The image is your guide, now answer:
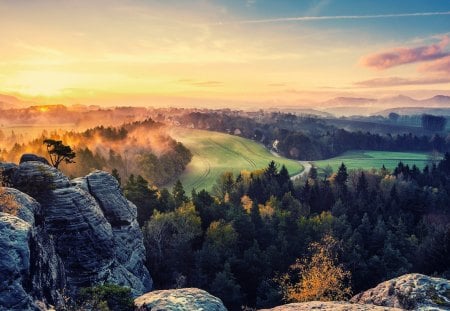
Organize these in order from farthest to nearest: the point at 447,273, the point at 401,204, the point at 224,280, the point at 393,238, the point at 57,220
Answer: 1. the point at 401,204
2. the point at 393,238
3. the point at 447,273
4. the point at 224,280
5. the point at 57,220

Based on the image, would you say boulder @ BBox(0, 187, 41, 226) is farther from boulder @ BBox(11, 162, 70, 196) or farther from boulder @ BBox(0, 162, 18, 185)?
boulder @ BBox(0, 162, 18, 185)

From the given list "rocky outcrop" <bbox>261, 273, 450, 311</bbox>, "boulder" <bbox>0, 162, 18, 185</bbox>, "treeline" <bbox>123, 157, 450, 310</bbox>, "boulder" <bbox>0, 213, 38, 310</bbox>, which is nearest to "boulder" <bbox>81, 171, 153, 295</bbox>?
"treeline" <bbox>123, 157, 450, 310</bbox>

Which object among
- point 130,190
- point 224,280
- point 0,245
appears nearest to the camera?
point 0,245

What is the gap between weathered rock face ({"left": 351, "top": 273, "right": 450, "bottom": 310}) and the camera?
23172 millimetres

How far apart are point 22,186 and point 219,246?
37601 mm

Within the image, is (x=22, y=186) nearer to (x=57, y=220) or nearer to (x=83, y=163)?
(x=57, y=220)

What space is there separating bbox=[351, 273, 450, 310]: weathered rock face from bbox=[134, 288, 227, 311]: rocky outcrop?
1114 centimetres

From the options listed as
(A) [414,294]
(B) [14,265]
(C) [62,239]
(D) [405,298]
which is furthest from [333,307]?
(C) [62,239]

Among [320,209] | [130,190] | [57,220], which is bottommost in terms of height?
[320,209]

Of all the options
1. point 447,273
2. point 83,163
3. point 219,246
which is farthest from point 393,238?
point 83,163

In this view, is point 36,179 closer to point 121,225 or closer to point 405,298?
point 121,225

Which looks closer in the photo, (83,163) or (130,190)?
(130,190)

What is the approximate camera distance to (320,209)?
398ft

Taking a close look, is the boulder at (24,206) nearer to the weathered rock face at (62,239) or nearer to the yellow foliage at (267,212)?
the weathered rock face at (62,239)
